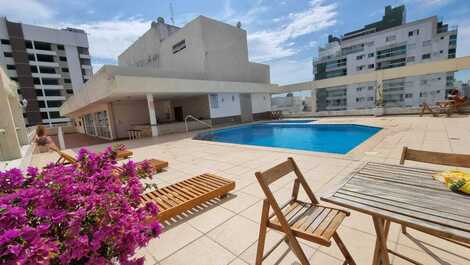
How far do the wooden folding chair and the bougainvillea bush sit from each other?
80 centimetres

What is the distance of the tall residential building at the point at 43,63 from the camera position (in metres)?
30.4

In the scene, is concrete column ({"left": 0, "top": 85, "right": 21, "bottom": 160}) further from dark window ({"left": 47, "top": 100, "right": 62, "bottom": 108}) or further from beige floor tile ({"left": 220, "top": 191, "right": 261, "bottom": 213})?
dark window ({"left": 47, "top": 100, "right": 62, "bottom": 108})

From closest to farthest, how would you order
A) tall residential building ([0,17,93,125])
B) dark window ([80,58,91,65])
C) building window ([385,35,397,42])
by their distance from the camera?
1. tall residential building ([0,17,93,125])
2. building window ([385,35,397,42])
3. dark window ([80,58,91,65])

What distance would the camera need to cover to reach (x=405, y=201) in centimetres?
121

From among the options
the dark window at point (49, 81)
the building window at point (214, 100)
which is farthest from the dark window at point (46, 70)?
the building window at point (214, 100)

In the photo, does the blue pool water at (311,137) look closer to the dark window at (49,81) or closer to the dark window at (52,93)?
the dark window at (52,93)

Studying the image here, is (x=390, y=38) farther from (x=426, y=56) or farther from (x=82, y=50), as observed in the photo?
(x=82, y=50)

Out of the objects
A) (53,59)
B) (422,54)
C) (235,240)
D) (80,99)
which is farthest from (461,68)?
(53,59)

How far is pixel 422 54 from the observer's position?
33188mm

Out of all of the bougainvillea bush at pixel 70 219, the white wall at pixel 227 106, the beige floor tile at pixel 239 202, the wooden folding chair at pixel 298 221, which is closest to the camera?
the bougainvillea bush at pixel 70 219

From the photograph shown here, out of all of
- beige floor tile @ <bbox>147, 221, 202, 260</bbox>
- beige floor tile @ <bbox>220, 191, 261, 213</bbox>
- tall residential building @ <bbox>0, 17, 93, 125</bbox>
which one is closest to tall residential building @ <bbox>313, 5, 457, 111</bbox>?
beige floor tile @ <bbox>220, 191, 261, 213</bbox>

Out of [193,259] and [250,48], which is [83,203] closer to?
[193,259]

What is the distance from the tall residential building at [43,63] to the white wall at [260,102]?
35962 millimetres

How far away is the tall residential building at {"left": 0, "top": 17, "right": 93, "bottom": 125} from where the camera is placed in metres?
30.4
